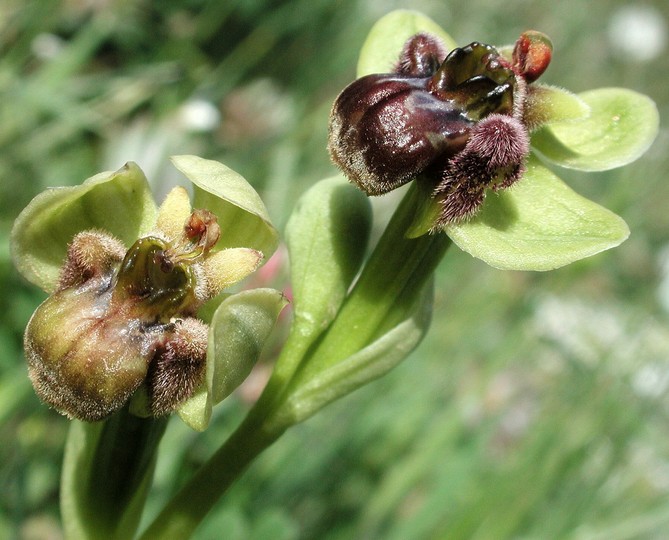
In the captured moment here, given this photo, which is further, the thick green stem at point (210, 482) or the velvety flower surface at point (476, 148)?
the thick green stem at point (210, 482)

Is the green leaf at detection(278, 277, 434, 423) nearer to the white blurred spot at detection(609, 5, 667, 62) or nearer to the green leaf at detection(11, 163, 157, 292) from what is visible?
the green leaf at detection(11, 163, 157, 292)

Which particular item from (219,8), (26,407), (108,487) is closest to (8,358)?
(26,407)

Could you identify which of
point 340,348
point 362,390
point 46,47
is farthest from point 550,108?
point 46,47

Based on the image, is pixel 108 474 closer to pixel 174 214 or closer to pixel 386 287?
pixel 174 214

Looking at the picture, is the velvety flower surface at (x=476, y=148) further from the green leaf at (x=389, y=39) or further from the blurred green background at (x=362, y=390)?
the blurred green background at (x=362, y=390)

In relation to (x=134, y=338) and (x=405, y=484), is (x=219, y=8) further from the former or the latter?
(x=134, y=338)

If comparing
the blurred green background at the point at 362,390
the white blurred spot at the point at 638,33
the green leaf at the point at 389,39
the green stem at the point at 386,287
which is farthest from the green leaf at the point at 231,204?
the white blurred spot at the point at 638,33

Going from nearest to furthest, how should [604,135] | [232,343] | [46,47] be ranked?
[232,343]
[604,135]
[46,47]

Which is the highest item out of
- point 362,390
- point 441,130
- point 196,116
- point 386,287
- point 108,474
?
point 441,130
